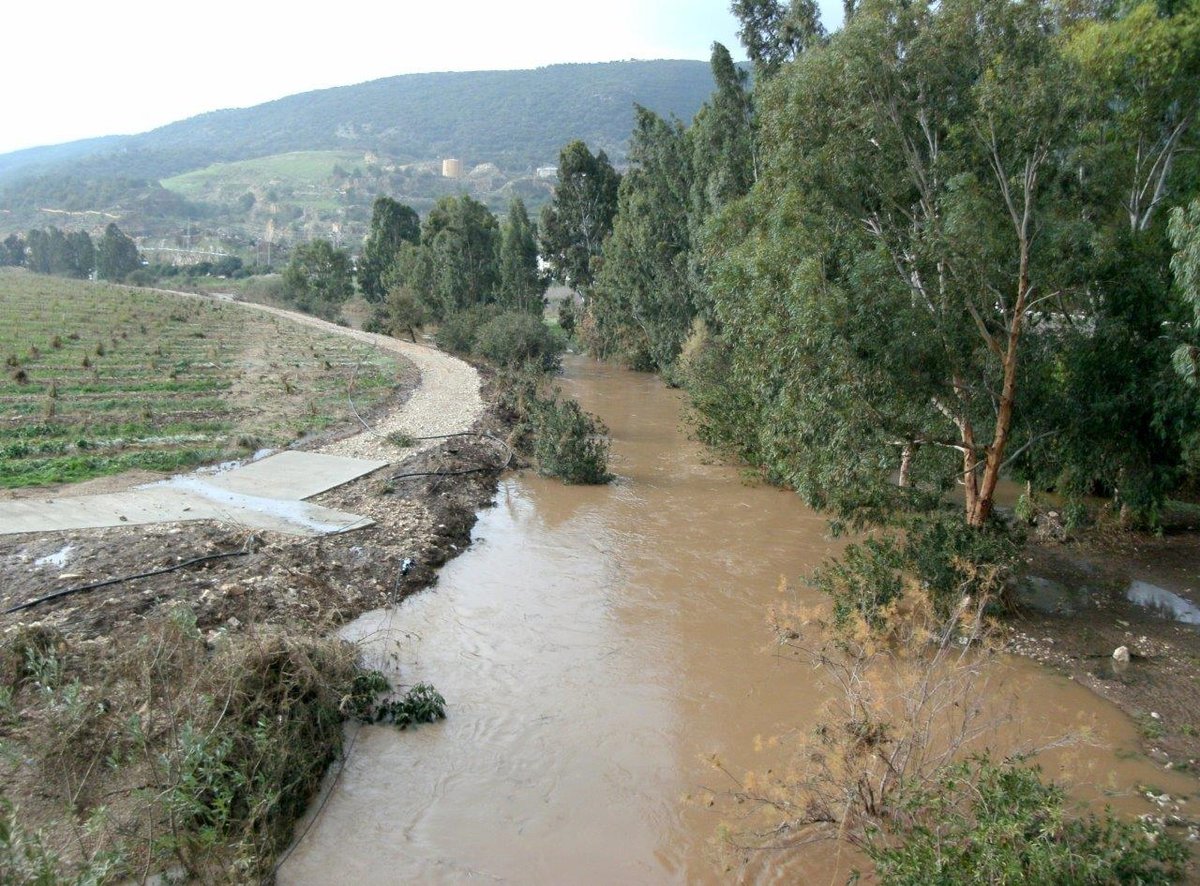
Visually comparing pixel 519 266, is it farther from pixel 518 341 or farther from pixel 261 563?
pixel 261 563

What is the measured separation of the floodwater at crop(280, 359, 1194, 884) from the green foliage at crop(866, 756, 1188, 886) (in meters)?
0.96

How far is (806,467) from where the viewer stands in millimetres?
10250

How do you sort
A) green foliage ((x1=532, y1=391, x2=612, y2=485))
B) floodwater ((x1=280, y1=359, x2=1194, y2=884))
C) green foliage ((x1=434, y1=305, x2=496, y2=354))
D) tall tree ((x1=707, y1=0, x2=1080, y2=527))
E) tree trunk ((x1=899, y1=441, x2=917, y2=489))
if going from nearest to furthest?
floodwater ((x1=280, y1=359, x2=1194, y2=884)) < tall tree ((x1=707, y1=0, x2=1080, y2=527)) < tree trunk ((x1=899, y1=441, x2=917, y2=489)) < green foliage ((x1=532, y1=391, x2=612, y2=485)) < green foliage ((x1=434, y1=305, x2=496, y2=354))

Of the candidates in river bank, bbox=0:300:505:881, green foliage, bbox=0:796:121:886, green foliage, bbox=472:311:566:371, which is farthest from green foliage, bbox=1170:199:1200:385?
green foliage, bbox=472:311:566:371

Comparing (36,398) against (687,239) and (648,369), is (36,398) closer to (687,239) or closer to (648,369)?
(687,239)

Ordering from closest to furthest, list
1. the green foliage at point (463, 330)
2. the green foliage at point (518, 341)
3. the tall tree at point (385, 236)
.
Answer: the green foliage at point (518, 341) < the green foliage at point (463, 330) < the tall tree at point (385, 236)

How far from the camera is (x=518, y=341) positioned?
31844mm

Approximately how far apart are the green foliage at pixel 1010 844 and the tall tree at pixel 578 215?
113 feet

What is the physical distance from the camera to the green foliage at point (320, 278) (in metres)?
56.1

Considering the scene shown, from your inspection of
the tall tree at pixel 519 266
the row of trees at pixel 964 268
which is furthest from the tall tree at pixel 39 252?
the row of trees at pixel 964 268

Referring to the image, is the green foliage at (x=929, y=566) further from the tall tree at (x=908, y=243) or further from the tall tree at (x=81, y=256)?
the tall tree at (x=81, y=256)

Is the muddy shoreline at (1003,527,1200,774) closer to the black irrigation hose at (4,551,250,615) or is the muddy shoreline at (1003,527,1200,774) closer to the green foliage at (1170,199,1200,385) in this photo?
the green foliage at (1170,199,1200,385)

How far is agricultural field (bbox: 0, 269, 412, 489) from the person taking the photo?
46.9 feet

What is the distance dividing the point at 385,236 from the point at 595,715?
156 feet
